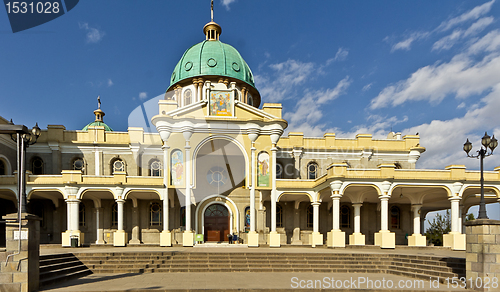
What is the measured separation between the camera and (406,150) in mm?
29734

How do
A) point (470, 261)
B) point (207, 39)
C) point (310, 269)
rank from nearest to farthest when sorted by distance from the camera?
point (470, 261)
point (310, 269)
point (207, 39)

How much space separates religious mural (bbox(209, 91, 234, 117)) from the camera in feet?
80.0

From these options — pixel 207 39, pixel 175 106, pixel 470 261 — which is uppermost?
pixel 207 39

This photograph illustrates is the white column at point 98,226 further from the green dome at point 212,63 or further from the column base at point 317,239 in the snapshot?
the column base at point 317,239

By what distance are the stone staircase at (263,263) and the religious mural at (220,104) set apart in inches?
445

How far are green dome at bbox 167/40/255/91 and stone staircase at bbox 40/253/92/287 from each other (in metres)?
20.9

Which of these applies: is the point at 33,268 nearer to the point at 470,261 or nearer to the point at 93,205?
the point at 470,261

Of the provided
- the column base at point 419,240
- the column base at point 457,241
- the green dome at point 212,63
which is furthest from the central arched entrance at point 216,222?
the column base at point 457,241

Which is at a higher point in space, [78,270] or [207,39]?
[207,39]

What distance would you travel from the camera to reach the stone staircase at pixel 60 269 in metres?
11.8

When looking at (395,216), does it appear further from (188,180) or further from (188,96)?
(188,96)

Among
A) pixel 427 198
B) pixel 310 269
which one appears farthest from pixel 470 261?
pixel 427 198

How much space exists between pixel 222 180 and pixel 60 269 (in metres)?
15.6

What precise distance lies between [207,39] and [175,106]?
1068 centimetres
